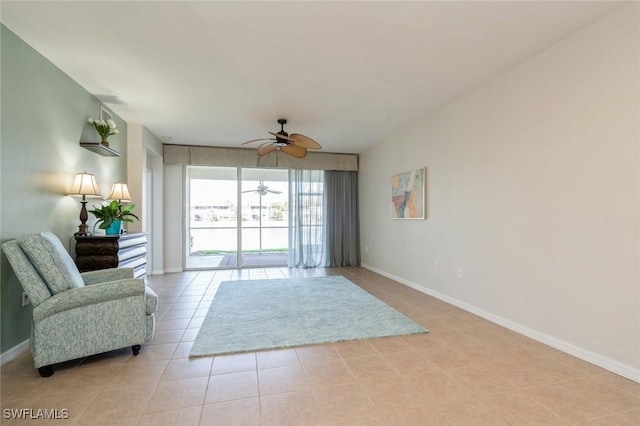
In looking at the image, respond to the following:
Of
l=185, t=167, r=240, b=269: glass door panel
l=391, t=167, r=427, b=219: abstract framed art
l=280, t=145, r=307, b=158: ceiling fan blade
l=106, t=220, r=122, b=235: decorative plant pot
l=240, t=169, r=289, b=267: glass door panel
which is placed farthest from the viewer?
l=240, t=169, r=289, b=267: glass door panel

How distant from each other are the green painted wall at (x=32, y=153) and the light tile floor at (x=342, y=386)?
2.28 ft

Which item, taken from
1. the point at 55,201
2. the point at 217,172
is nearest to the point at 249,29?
the point at 55,201

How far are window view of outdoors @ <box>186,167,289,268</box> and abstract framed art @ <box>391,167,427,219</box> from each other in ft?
8.33

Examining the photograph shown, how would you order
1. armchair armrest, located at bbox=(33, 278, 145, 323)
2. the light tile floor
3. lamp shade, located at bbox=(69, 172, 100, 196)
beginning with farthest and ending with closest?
1. lamp shade, located at bbox=(69, 172, 100, 196)
2. armchair armrest, located at bbox=(33, 278, 145, 323)
3. the light tile floor

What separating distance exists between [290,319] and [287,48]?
8.58 feet

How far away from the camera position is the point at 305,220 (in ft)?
22.1

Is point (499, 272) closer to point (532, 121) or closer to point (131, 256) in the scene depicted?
point (532, 121)

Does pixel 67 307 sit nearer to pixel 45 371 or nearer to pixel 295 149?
pixel 45 371

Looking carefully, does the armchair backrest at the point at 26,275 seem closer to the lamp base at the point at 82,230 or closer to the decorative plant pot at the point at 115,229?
the lamp base at the point at 82,230

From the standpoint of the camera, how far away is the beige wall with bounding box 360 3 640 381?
212 cm

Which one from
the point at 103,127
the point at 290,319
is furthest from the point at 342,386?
the point at 103,127

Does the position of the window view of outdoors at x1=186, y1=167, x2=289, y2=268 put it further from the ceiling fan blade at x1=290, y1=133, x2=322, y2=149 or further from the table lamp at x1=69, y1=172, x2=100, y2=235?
the table lamp at x1=69, y1=172, x2=100, y2=235

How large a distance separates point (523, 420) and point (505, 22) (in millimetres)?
2620

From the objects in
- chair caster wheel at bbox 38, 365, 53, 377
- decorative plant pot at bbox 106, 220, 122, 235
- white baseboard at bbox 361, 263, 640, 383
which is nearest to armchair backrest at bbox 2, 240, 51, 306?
chair caster wheel at bbox 38, 365, 53, 377
